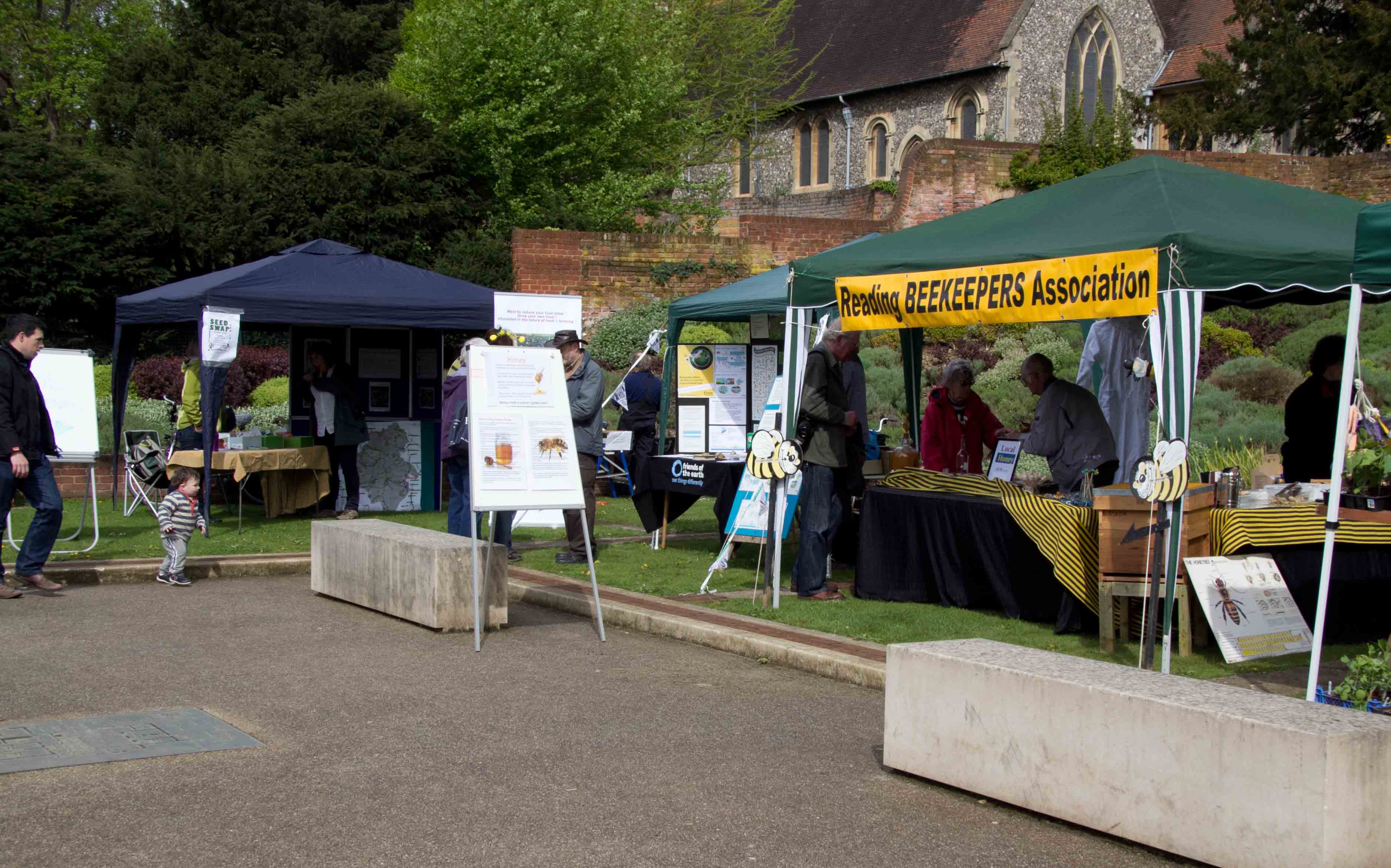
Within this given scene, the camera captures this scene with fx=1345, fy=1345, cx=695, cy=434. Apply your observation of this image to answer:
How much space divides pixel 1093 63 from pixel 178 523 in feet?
139

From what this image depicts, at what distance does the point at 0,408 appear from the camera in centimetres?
983

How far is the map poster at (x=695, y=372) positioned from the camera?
14.1 metres

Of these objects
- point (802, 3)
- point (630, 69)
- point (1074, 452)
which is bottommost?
point (1074, 452)

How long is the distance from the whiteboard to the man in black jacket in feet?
6.11

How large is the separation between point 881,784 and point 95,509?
30.0 feet

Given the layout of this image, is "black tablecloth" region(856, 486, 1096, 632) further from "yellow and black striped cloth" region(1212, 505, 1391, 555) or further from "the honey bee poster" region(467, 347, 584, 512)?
"the honey bee poster" region(467, 347, 584, 512)

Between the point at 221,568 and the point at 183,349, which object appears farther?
the point at 183,349

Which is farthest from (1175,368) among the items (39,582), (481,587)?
(39,582)

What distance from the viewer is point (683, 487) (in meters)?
12.4

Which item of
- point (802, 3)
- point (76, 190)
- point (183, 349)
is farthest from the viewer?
point (802, 3)

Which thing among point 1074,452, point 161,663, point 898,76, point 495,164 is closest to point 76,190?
point 495,164

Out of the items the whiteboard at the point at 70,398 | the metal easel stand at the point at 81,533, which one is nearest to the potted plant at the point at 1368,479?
the metal easel stand at the point at 81,533

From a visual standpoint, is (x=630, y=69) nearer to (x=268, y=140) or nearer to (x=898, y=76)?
(x=268, y=140)

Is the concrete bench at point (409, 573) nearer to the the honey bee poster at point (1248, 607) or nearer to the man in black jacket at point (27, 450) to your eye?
the man in black jacket at point (27, 450)
